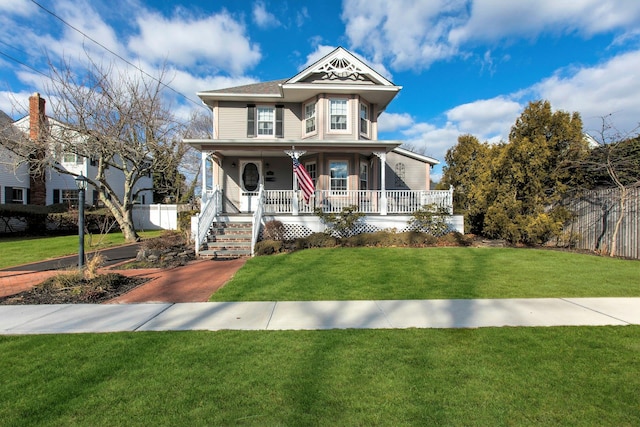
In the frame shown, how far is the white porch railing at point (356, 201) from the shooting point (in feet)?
45.1

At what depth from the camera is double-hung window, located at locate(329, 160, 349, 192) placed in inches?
604

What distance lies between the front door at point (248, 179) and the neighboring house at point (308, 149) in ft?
0.16

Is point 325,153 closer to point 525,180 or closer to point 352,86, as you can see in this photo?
point 352,86

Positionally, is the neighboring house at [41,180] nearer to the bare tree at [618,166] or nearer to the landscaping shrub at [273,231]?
the landscaping shrub at [273,231]

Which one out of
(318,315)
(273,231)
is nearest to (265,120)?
(273,231)

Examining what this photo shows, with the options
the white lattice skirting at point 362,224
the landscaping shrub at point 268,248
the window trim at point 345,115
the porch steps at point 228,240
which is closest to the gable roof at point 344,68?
the window trim at point 345,115

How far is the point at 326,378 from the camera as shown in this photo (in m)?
3.17

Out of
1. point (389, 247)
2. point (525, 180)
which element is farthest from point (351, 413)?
point (525, 180)

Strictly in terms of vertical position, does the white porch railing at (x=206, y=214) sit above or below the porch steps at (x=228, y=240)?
above

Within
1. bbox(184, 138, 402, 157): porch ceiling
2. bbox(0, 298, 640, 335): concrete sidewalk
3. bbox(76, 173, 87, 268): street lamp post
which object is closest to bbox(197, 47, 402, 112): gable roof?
bbox(184, 138, 402, 157): porch ceiling

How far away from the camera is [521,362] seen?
11.5ft

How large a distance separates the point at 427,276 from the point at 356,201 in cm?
701

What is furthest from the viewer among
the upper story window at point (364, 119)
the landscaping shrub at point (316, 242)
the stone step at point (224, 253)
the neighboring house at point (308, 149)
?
the upper story window at point (364, 119)

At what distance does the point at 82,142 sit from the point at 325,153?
11.0 meters
